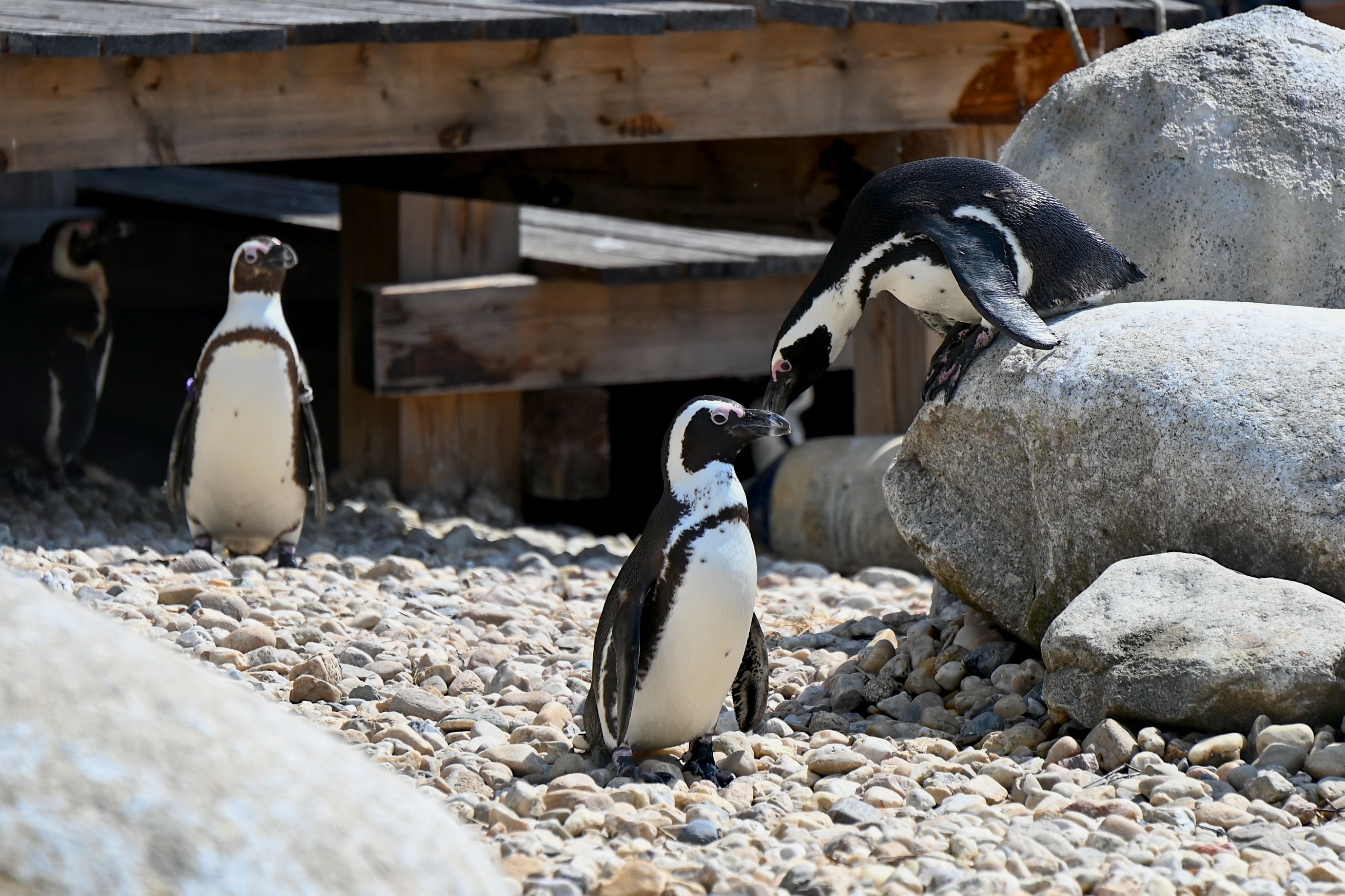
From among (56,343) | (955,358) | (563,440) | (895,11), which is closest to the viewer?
(955,358)

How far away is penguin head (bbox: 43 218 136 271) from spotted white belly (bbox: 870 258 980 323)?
3.85 m

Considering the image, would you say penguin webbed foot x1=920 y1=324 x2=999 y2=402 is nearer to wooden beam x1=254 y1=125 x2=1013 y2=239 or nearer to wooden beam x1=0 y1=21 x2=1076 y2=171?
wooden beam x1=0 y1=21 x2=1076 y2=171

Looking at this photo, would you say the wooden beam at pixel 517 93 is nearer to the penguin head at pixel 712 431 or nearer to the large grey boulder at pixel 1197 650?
the penguin head at pixel 712 431

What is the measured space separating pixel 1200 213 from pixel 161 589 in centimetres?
278

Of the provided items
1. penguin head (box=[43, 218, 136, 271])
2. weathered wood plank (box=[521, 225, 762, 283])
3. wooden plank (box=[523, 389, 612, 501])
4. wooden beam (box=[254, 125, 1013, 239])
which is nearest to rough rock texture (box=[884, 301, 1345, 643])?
wooden beam (box=[254, 125, 1013, 239])

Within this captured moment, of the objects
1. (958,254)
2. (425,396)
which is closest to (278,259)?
(425,396)

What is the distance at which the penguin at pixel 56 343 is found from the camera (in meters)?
6.38

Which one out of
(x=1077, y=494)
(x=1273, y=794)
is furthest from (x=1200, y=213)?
(x=1273, y=794)

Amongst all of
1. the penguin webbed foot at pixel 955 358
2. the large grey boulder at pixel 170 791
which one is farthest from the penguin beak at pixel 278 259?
the large grey boulder at pixel 170 791

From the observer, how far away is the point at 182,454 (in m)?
5.30

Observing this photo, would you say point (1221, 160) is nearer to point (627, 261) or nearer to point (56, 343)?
point (627, 261)

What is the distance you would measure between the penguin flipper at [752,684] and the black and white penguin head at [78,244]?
13.8ft

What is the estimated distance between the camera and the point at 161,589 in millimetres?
4234

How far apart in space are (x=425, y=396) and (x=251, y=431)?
173cm
